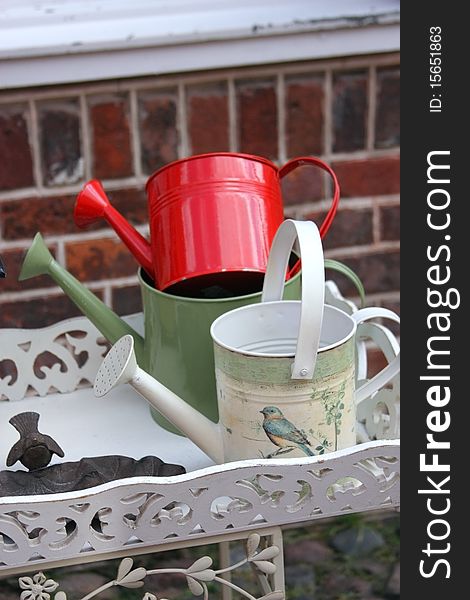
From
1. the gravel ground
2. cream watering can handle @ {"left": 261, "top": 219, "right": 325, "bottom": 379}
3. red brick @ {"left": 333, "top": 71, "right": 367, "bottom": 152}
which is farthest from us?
the gravel ground

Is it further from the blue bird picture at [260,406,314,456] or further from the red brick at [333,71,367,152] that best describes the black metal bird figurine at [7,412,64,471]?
the red brick at [333,71,367,152]

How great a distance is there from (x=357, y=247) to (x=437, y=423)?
673mm

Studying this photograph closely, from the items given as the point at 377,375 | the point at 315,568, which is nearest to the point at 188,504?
the point at 377,375

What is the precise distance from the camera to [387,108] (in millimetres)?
1503

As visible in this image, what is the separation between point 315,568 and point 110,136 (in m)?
0.82

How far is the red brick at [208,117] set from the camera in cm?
144

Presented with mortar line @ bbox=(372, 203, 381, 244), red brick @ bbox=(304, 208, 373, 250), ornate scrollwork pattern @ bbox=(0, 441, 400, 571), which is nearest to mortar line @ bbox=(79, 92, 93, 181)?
red brick @ bbox=(304, 208, 373, 250)

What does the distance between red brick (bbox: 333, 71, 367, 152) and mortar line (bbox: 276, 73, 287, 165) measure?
0.26 feet

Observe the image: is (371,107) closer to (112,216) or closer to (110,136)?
(110,136)

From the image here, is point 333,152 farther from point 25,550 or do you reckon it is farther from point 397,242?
point 25,550

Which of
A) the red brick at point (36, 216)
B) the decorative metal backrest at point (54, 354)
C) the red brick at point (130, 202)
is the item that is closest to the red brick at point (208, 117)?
the red brick at point (130, 202)

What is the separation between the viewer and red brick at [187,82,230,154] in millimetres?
1443

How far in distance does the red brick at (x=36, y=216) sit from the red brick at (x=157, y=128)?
13 centimetres

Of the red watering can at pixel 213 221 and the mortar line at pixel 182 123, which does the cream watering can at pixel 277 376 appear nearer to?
the red watering can at pixel 213 221
